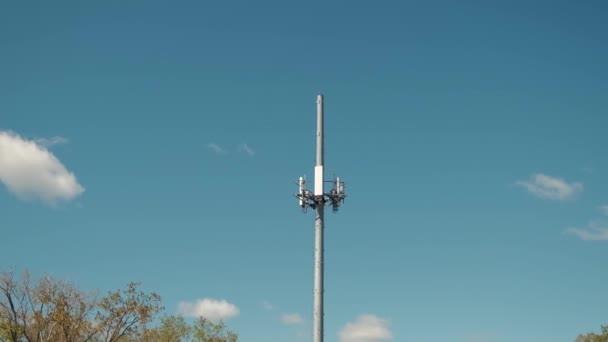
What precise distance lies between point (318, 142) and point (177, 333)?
50388mm

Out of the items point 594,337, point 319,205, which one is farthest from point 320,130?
point 594,337

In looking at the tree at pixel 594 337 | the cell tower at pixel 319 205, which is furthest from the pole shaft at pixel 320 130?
the tree at pixel 594 337

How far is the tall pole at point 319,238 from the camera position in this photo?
54.2 meters

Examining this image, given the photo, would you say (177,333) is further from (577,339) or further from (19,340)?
(577,339)

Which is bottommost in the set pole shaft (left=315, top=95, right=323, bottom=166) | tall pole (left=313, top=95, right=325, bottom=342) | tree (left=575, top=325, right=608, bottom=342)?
tall pole (left=313, top=95, right=325, bottom=342)

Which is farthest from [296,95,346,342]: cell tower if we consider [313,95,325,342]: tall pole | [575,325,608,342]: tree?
[575,325,608,342]: tree

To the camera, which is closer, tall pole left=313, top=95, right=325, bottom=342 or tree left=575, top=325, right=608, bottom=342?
tall pole left=313, top=95, right=325, bottom=342

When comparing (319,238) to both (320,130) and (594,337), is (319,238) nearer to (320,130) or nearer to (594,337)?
(320,130)

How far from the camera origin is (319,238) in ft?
184

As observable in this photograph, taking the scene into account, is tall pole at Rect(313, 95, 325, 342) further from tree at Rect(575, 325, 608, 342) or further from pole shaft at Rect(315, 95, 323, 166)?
tree at Rect(575, 325, 608, 342)

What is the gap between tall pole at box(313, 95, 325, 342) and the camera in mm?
54250

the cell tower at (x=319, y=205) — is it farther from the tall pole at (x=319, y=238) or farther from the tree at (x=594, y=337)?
the tree at (x=594, y=337)

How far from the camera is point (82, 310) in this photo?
75812mm

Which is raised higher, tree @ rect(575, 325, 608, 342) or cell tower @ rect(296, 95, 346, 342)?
tree @ rect(575, 325, 608, 342)
